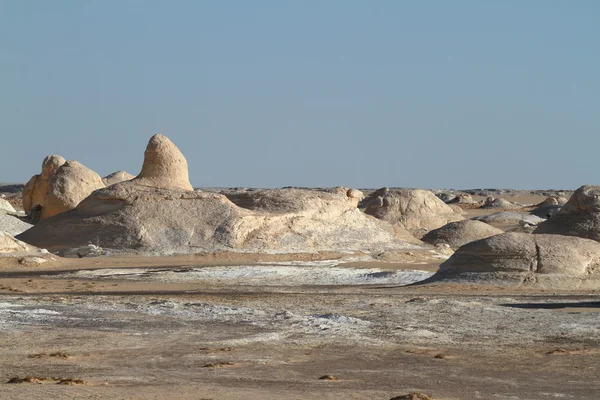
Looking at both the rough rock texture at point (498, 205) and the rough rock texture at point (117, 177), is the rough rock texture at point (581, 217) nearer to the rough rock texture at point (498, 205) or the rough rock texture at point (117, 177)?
the rough rock texture at point (117, 177)

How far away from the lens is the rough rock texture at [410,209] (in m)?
37.8

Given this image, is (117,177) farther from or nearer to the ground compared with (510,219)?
farther from the ground

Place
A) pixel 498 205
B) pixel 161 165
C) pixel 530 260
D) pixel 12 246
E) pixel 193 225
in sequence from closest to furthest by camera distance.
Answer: pixel 530 260, pixel 12 246, pixel 193 225, pixel 161 165, pixel 498 205

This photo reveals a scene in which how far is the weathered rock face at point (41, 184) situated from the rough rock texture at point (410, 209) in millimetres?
11794

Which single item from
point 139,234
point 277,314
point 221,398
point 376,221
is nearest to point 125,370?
point 221,398

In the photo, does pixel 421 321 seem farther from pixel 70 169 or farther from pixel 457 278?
pixel 70 169

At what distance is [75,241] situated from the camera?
2688 centimetres

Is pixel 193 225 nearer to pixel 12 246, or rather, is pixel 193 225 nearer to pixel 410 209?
pixel 12 246

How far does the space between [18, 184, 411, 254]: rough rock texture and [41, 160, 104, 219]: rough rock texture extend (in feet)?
22.1

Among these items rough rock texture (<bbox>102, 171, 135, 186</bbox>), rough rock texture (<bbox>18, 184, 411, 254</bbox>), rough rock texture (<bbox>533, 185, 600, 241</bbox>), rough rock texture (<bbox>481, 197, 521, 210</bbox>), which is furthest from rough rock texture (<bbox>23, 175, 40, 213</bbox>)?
rough rock texture (<bbox>481, 197, 521, 210</bbox>)

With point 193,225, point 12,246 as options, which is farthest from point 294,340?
point 193,225

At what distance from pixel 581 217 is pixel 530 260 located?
5337 mm

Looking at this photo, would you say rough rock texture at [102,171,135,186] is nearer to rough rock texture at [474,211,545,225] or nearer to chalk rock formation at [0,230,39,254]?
rough rock texture at [474,211,545,225]

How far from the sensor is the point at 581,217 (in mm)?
23609
